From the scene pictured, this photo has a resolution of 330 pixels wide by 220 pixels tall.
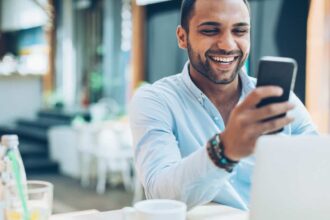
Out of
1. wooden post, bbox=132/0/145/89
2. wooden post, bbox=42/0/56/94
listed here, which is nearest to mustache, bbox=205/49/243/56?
wooden post, bbox=132/0/145/89

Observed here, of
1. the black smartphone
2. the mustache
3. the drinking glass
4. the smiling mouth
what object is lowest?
the drinking glass

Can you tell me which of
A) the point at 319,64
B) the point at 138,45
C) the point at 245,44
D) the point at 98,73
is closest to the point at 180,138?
the point at 245,44

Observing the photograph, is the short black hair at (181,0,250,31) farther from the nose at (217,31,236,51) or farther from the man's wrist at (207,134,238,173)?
the man's wrist at (207,134,238,173)

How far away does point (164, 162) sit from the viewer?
1186mm

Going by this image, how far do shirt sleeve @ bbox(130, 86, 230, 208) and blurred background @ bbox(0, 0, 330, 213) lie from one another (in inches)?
101

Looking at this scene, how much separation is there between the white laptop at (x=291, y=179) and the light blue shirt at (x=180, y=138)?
0.74ft

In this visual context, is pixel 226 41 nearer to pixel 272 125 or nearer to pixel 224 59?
pixel 224 59

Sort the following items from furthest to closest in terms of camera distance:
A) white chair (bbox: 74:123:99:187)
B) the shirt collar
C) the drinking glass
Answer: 1. white chair (bbox: 74:123:99:187)
2. the shirt collar
3. the drinking glass

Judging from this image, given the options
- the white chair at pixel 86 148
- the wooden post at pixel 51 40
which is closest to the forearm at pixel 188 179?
the white chair at pixel 86 148

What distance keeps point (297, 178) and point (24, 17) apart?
1081 centimetres

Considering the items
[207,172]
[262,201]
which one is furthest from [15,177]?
[262,201]

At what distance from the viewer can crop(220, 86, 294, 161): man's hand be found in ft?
2.71

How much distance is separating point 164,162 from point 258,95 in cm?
43

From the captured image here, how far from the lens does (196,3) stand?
1346 mm
